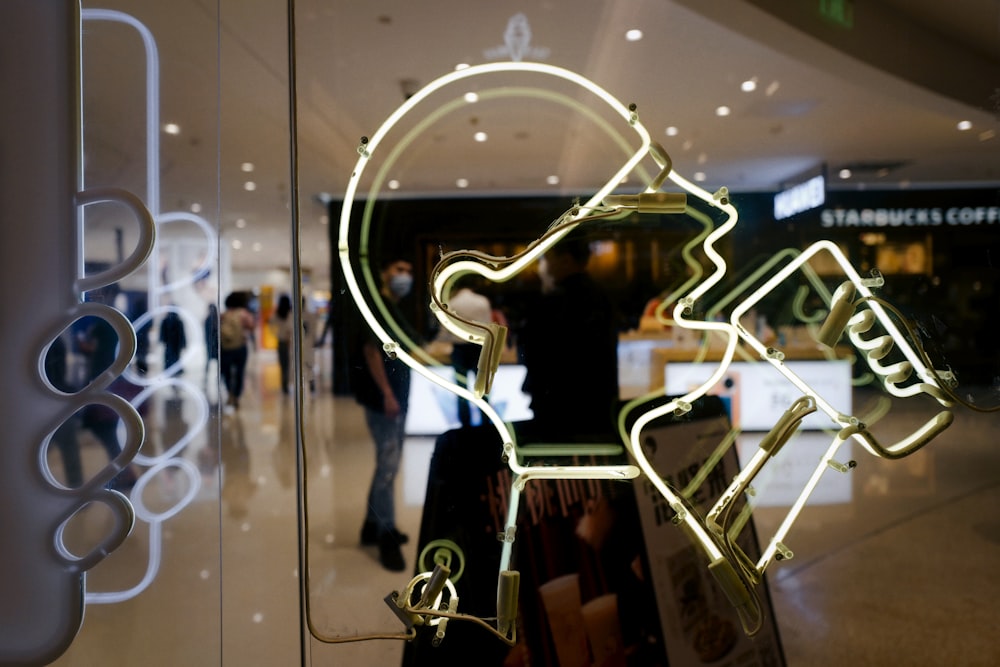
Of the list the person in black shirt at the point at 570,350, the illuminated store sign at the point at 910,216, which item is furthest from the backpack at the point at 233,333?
the illuminated store sign at the point at 910,216

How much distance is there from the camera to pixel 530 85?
1999 mm

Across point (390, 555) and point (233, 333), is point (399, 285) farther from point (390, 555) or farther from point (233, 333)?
point (233, 333)

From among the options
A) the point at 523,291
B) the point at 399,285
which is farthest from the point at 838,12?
the point at 399,285

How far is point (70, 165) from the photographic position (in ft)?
4.10

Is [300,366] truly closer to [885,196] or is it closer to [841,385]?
[841,385]

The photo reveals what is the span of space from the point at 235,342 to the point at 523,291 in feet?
6.31

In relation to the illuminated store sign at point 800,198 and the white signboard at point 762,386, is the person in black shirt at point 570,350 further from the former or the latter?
the illuminated store sign at point 800,198

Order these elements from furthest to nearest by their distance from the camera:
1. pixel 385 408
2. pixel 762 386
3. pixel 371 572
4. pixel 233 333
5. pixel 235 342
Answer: pixel 235 342 → pixel 233 333 → pixel 762 386 → pixel 371 572 → pixel 385 408

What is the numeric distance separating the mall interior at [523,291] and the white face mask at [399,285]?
0.15 ft

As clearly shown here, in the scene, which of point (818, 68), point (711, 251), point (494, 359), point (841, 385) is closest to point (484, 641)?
point (494, 359)

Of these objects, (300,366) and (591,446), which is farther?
(591,446)

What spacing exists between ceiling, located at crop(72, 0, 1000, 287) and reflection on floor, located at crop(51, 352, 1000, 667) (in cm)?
77

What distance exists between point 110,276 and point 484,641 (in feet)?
3.60

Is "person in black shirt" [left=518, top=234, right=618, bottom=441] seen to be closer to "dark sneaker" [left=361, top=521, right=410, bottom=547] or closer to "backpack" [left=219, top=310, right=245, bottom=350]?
"dark sneaker" [left=361, top=521, right=410, bottom=547]
